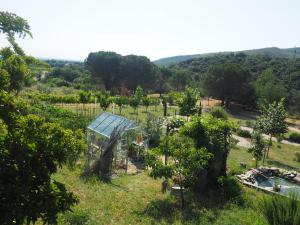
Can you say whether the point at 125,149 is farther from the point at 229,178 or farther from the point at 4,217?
the point at 4,217

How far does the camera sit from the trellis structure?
14672 millimetres

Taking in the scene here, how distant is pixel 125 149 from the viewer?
15945mm

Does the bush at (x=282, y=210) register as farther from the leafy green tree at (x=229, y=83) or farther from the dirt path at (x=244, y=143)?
the leafy green tree at (x=229, y=83)

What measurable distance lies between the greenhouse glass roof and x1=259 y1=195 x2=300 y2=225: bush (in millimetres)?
9280

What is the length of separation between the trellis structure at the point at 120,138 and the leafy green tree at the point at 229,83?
2967cm

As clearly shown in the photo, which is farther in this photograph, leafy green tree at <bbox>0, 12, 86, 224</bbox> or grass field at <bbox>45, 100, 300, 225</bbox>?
grass field at <bbox>45, 100, 300, 225</bbox>

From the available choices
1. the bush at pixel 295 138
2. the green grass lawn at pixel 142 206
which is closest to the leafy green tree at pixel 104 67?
the bush at pixel 295 138

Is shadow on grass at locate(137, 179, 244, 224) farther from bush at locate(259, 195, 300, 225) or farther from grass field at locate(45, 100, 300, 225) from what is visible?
bush at locate(259, 195, 300, 225)

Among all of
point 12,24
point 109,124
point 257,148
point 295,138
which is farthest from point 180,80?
Result: point 12,24

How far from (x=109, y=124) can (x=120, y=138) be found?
1547 millimetres

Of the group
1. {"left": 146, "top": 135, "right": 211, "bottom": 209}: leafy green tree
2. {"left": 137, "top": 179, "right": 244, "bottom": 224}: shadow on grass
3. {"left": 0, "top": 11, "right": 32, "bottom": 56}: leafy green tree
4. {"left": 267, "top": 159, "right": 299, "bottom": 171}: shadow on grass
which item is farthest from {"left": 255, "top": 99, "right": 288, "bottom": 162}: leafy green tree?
{"left": 0, "top": 11, "right": 32, "bottom": 56}: leafy green tree

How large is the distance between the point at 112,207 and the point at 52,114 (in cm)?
1349

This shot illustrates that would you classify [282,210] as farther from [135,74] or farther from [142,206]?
[135,74]

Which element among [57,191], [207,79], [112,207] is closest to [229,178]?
[112,207]
